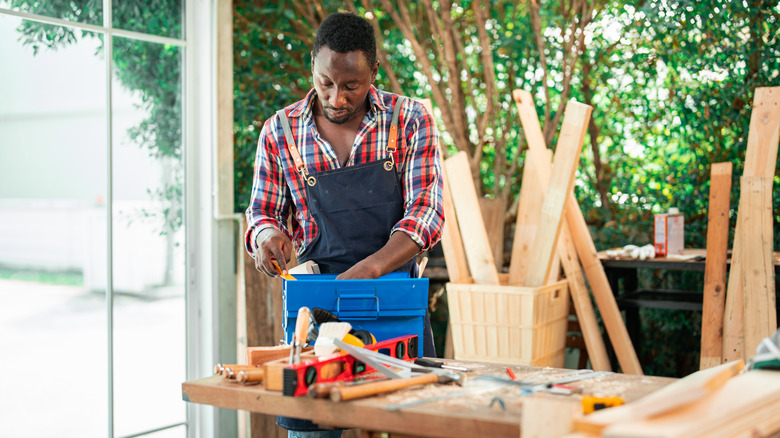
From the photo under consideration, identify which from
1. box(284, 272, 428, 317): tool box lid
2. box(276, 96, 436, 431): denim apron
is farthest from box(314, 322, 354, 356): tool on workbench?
box(276, 96, 436, 431): denim apron

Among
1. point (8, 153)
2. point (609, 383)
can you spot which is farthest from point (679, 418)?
point (8, 153)

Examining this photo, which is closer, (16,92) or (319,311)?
(319,311)

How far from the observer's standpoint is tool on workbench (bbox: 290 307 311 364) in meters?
1.55

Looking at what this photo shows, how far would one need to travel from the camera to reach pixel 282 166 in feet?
7.41

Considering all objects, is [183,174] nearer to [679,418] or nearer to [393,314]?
[393,314]

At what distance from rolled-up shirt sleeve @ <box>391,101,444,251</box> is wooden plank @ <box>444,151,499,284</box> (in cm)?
146

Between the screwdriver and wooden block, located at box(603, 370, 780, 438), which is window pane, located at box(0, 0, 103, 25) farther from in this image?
wooden block, located at box(603, 370, 780, 438)

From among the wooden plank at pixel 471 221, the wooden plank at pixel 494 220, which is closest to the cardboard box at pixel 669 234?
the wooden plank at pixel 471 221

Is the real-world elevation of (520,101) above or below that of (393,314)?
above

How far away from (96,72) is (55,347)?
138 cm

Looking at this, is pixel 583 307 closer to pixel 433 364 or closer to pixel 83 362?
pixel 433 364

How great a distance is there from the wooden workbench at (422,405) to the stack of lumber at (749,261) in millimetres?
1667

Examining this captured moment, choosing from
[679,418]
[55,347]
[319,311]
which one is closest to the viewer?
[679,418]

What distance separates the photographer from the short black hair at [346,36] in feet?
6.72
